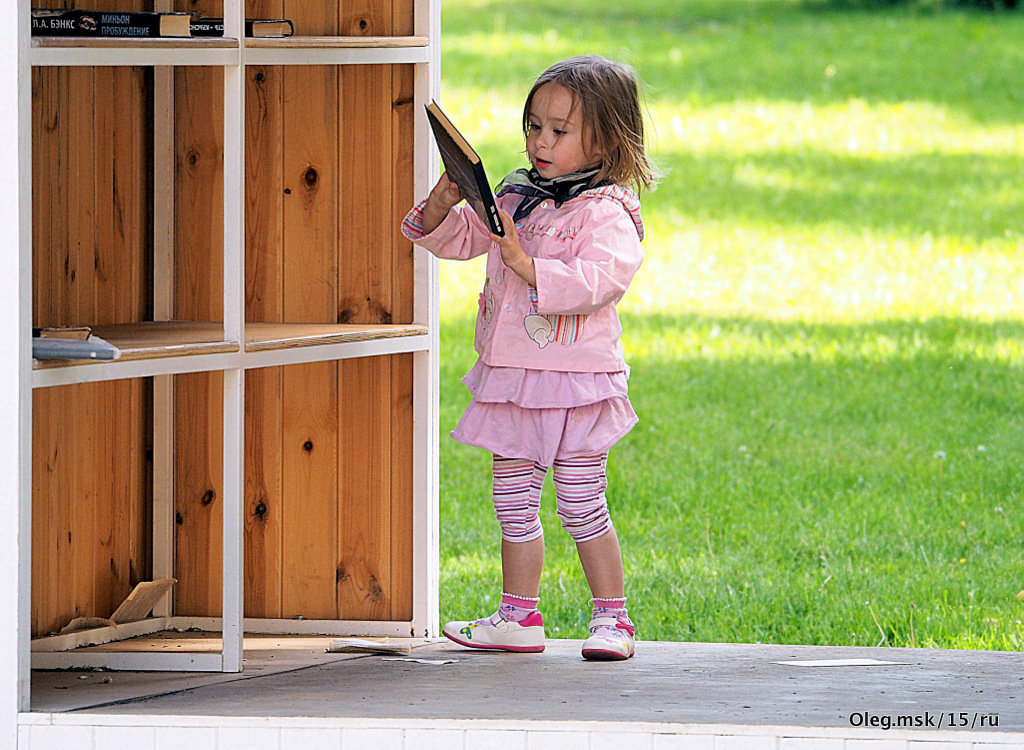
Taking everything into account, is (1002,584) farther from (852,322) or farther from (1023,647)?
(852,322)

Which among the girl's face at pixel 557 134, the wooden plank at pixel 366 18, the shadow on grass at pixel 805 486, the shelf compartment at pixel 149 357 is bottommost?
the shadow on grass at pixel 805 486

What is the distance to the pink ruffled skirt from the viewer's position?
3465 mm

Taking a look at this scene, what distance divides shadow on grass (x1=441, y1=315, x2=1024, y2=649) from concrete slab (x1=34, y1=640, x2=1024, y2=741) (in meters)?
0.90

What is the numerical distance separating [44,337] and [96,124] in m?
0.91

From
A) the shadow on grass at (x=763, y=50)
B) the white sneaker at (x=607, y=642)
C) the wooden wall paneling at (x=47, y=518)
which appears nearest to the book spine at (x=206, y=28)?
the wooden wall paneling at (x=47, y=518)

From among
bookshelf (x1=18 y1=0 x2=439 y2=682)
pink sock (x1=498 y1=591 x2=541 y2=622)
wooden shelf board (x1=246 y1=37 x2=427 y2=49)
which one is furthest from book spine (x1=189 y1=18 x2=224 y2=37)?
pink sock (x1=498 y1=591 x2=541 y2=622)

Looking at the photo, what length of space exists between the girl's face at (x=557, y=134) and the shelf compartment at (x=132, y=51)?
70 centimetres

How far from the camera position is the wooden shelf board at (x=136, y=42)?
110 inches

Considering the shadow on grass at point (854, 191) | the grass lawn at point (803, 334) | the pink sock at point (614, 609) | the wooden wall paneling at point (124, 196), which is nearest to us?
the pink sock at point (614, 609)

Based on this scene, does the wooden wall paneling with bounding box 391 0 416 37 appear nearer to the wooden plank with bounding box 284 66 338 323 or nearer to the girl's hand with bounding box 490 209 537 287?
the wooden plank with bounding box 284 66 338 323

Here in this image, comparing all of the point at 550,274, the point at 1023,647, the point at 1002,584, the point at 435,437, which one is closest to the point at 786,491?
the point at 1002,584

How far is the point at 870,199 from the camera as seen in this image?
10.9 meters

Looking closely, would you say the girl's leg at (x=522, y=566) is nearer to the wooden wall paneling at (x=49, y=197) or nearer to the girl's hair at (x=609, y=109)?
the girl's hair at (x=609, y=109)

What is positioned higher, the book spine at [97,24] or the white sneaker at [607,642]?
the book spine at [97,24]
